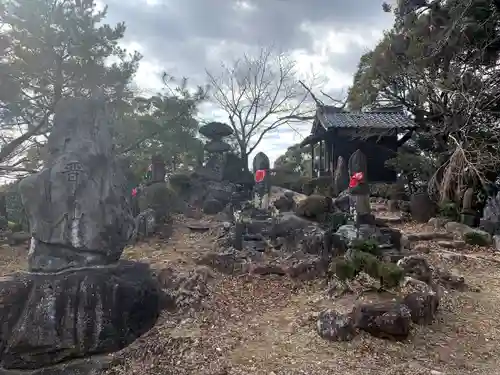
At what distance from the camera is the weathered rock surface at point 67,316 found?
14.0 feet

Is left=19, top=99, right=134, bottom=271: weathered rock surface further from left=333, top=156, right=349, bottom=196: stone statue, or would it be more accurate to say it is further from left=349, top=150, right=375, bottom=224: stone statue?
left=333, top=156, right=349, bottom=196: stone statue

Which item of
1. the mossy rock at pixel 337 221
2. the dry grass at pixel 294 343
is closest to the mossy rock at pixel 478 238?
the dry grass at pixel 294 343

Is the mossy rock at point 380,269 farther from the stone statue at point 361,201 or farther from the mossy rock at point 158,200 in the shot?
the mossy rock at point 158,200

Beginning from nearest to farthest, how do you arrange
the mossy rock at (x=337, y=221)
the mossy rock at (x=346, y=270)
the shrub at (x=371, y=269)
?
the shrub at (x=371, y=269), the mossy rock at (x=346, y=270), the mossy rock at (x=337, y=221)

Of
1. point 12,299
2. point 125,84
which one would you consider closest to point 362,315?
point 12,299

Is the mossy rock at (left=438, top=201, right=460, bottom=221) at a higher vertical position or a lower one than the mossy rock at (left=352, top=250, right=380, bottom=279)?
higher

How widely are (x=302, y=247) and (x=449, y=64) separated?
877 centimetres

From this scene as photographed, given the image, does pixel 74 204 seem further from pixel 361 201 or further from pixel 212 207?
pixel 212 207

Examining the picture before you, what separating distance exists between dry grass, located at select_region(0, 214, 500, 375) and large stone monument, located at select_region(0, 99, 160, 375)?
0.42 meters

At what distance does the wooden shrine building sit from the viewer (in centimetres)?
1722

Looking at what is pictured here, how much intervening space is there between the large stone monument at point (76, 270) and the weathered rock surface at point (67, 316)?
0.01 meters

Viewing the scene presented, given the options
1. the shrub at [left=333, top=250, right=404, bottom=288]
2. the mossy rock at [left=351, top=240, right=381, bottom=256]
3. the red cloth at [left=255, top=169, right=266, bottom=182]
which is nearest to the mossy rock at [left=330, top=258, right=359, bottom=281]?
the shrub at [left=333, top=250, right=404, bottom=288]

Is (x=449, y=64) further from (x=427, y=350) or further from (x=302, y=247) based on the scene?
(x=427, y=350)

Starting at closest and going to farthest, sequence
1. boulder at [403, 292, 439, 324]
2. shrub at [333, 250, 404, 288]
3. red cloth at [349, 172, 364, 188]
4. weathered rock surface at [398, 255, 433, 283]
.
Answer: boulder at [403, 292, 439, 324]
shrub at [333, 250, 404, 288]
weathered rock surface at [398, 255, 433, 283]
red cloth at [349, 172, 364, 188]
